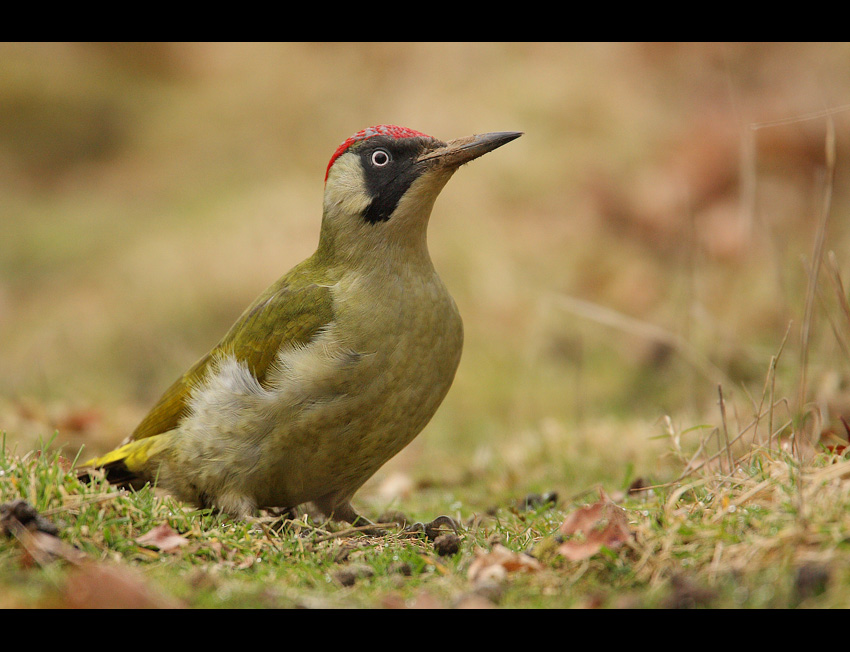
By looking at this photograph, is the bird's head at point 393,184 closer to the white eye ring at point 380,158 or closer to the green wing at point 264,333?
the white eye ring at point 380,158

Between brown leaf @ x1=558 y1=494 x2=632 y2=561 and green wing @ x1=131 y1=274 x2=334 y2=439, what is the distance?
1.56 m

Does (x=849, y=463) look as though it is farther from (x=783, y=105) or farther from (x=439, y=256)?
(x=783, y=105)

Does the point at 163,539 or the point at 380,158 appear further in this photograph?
the point at 380,158

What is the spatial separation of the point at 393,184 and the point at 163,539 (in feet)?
6.49

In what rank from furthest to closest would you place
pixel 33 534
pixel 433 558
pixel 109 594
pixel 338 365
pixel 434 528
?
1. pixel 338 365
2. pixel 434 528
3. pixel 433 558
4. pixel 33 534
5. pixel 109 594

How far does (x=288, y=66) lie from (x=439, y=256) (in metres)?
6.41

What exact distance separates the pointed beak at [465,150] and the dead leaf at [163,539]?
Answer: 6.67 ft

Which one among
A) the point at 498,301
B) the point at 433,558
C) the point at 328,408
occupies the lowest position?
the point at 498,301

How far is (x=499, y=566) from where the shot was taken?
2.90 metres

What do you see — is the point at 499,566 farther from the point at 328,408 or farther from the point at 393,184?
the point at 393,184

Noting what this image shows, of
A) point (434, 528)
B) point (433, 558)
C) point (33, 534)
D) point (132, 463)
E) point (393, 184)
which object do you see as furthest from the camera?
point (132, 463)

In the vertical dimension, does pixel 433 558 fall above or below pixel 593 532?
below

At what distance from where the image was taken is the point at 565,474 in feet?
17.8

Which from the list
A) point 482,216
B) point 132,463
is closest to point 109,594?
point 132,463
